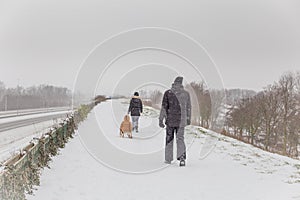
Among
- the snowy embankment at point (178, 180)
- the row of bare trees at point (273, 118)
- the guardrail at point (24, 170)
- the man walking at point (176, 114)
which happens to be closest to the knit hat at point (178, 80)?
the man walking at point (176, 114)

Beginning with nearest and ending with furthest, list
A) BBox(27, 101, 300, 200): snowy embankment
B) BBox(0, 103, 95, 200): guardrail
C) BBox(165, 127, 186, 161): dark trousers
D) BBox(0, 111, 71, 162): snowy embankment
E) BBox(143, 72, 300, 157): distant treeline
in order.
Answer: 1. BBox(0, 103, 95, 200): guardrail
2. BBox(27, 101, 300, 200): snowy embankment
3. BBox(165, 127, 186, 161): dark trousers
4. BBox(0, 111, 71, 162): snowy embankment
5. BBox(143, 72, 300, 157): distant treeline

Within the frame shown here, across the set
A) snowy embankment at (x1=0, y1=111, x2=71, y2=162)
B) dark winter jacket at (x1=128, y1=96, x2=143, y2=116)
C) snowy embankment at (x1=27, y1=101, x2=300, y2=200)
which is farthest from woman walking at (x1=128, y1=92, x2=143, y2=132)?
snowy embankment at (x1=27, y1=101, x2=300, y2=200)

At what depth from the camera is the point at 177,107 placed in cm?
694

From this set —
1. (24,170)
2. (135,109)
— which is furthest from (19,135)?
(24,170)

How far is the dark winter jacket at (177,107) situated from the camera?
22.6 feet

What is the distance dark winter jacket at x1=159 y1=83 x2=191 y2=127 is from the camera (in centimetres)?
690

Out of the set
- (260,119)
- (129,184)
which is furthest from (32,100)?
(129,184)

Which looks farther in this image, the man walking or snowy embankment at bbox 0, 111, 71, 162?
snowy embankment at bbox 0, 111, 71, 162

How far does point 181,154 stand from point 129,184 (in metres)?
1.81

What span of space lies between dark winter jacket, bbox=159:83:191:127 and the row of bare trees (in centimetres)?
2748

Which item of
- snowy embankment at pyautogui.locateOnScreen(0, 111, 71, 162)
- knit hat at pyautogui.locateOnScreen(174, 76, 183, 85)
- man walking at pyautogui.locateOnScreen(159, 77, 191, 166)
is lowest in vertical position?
snowy embankment at pyautogui.locateOnScreen(0, 111, 71, 162)

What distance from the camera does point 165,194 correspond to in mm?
4809

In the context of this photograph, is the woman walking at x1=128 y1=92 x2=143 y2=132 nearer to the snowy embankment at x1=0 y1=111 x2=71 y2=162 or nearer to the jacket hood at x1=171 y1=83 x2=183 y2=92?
the snowy embankment at x1=0 y1=111 x2=71 y2=162

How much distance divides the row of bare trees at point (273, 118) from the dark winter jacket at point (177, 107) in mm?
27480
